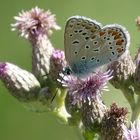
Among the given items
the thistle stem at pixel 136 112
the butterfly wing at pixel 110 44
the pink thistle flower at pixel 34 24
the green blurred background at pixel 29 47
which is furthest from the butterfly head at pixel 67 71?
the green blurred background at pixel 29 47

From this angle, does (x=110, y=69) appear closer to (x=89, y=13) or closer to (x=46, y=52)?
(x=46, y=52)

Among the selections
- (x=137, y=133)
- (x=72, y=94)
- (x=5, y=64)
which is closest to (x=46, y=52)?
(x=5, y=64)

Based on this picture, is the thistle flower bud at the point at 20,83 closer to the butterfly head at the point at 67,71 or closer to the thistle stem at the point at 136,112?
the butterfly head at the point at 67,71

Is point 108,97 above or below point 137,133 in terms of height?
above

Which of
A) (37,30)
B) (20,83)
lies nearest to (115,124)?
(20,83)

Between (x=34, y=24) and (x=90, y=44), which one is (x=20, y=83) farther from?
(x=90, y=44)

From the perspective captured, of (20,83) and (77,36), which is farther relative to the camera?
(20,83)
